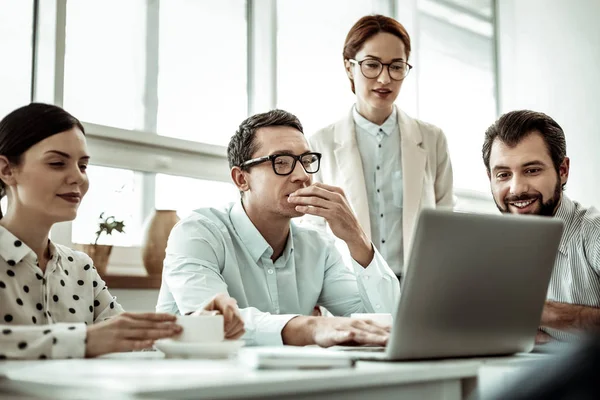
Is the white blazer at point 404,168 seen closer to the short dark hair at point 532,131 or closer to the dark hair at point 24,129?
the short dark hair at point 532,131

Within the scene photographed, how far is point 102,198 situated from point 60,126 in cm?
127

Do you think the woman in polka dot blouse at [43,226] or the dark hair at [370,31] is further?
the dark hair at [370,31]

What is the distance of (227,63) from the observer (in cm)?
373

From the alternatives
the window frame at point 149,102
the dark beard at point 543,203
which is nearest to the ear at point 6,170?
the window frame at point 149,102

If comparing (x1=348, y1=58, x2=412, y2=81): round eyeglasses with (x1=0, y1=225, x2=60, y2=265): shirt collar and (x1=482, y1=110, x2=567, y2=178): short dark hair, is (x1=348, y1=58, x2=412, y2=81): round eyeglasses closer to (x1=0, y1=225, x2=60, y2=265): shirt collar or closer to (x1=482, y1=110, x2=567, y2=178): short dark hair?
(x1=482, y1=110, x2=567, y2=178): short dark hair

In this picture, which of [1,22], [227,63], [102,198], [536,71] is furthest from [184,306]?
[536,71]

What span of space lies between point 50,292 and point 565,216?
4.54 feet

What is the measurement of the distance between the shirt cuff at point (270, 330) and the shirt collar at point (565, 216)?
2.81 feet

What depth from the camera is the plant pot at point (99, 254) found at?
8.95 feet

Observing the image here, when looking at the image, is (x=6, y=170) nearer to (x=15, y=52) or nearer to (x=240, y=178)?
(x=240, y=178)

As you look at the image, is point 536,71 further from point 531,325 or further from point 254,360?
point 254,360

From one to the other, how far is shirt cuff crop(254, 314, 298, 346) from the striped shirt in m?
0.85

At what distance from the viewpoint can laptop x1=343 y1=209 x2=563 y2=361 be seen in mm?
954

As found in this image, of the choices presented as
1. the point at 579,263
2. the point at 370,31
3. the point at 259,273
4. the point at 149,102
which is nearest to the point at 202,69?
the point at 149,102
